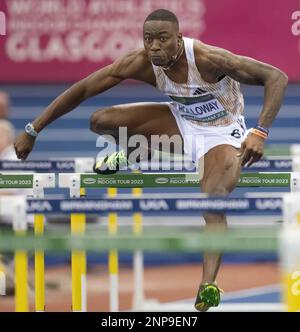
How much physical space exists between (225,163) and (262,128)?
0.44 meters

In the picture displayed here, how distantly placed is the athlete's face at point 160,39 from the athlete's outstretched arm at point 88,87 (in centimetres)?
30

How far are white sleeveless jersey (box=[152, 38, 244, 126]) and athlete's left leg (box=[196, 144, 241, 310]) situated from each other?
0.23 meters

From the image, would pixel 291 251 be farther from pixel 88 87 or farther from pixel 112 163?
pixel 112 163

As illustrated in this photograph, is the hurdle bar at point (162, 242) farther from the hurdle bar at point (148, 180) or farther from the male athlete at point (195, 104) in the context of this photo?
the hurdle bar at point (148, 180)

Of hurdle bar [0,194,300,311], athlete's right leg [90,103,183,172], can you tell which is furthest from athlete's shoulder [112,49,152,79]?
hurdle bar [0,194,300,311]

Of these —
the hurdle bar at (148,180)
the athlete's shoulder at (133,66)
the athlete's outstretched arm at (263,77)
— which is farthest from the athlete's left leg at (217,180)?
the athlete's shoulder at (133,66)

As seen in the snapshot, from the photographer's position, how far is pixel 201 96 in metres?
6.23

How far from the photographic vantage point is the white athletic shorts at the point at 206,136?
20.9 ft

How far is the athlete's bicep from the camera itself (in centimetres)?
591

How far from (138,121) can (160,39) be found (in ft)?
2.69

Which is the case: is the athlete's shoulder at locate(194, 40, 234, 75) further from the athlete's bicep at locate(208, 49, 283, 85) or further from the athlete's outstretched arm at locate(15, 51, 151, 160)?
the athlete's outstretched arm at locate(15, 51, 151, 160)

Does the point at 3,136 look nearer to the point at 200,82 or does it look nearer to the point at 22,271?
the point at 200,82

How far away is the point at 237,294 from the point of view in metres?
9.41
